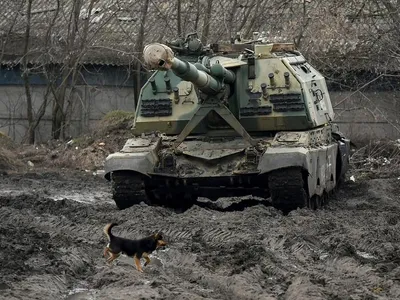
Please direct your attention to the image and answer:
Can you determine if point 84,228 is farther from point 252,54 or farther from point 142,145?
point 252,54

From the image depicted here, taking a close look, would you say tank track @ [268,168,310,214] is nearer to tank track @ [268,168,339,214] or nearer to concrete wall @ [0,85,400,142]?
tank track @ [268,168,339,214]

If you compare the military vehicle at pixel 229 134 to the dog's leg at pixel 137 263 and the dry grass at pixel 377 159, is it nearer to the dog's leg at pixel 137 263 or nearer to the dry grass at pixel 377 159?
the dog's leg at pixel 137 263

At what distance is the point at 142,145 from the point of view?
45.2 feet

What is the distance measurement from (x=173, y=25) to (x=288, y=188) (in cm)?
1575

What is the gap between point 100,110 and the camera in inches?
1144

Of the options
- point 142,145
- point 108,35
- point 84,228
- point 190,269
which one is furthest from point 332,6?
point 190,269

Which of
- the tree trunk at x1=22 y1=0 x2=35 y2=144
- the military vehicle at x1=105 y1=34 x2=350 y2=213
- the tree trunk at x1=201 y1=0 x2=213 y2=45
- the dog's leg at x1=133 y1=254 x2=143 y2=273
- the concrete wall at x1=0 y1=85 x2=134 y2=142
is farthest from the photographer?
the concrete wall at x1=0 y1=85 x2=134 y2=142

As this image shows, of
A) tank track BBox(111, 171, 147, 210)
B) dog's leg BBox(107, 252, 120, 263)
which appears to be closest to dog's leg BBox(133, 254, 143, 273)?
dog's leg BBox(107, 252, 120, 263)

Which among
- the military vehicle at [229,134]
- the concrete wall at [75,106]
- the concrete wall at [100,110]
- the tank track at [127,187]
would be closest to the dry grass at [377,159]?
the concrete wall at [100,110]

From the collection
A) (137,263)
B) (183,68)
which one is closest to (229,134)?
(183,68)

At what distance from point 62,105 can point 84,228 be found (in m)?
16.1

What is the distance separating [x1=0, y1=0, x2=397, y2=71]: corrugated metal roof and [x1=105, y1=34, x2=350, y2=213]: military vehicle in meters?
8.96

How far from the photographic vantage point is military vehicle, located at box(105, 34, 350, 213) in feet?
42.9

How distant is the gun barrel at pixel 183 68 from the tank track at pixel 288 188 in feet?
4.60
